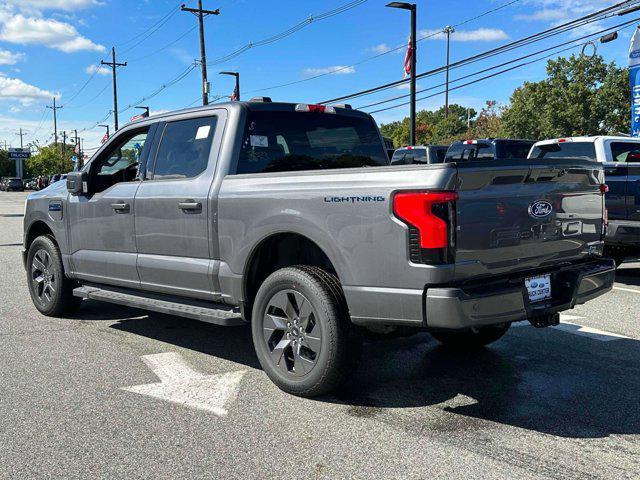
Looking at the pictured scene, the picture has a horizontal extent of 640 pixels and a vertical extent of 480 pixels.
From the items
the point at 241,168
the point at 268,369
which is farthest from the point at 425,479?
the point at 241,168

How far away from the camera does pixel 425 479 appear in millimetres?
2949

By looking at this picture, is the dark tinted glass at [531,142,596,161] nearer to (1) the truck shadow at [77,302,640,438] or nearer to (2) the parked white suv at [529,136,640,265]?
(2) the parked white suv at [529,136,640,265]

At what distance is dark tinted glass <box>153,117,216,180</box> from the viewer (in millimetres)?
4828

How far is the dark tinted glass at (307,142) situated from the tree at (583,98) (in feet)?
134

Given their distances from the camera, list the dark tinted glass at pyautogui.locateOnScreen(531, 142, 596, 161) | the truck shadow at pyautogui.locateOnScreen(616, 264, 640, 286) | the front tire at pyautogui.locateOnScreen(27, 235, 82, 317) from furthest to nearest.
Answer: the dark tinted glass at pyautogui.locateOnScreen(531, 142, 596, 161) < the truck shadow at pyautogui.locateOnScreen(616, 264, 640, 286) < the front tire at pyautogui.locateOnScreen(27, 235, 82, 317)

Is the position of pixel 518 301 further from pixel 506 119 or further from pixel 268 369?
pixel 506 119

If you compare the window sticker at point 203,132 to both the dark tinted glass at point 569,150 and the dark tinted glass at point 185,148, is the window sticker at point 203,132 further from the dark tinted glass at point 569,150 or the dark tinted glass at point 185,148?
the dark tinted glass at point 569,150

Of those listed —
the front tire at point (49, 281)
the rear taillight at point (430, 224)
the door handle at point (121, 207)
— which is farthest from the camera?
the front tire at point (49, 281)

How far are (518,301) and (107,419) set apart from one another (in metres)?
2.57

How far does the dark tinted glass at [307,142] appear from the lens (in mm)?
4758

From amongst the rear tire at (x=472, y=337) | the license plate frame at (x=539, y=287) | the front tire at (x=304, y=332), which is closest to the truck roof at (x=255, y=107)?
the front tire at (x=304, y=332)

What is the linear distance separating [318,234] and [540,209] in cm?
141

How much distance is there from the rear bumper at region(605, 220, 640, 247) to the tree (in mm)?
36817

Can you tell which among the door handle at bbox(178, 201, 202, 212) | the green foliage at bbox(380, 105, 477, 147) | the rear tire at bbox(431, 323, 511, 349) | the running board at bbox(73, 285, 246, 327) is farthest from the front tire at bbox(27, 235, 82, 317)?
the green foliage at bbox(380, 105, 477, 147)
